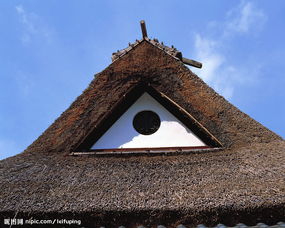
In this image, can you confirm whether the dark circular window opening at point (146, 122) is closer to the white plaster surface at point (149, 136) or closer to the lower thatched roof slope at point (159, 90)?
the white plaster surface at point (149, 136)

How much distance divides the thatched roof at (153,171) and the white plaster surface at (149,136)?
0.27 meters

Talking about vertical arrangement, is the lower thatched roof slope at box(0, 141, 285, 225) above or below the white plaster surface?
below

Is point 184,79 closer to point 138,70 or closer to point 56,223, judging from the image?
point 138,70

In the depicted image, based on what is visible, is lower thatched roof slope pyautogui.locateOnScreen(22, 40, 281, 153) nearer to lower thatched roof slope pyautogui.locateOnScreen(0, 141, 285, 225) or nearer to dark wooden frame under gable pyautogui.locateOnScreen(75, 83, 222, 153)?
dark wooden frame under gable pyautogui.locateOnScreen(75, 83, 222, 153)

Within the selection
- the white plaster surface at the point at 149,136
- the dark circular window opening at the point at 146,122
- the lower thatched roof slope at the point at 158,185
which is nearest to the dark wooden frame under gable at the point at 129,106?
the white plaster surface at the point at 149,136

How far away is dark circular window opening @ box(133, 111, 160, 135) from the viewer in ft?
17.7

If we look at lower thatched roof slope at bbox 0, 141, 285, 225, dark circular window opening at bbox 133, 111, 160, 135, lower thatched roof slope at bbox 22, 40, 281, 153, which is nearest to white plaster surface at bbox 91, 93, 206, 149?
dark circular window opening at bbox 133, 111, 160, 135

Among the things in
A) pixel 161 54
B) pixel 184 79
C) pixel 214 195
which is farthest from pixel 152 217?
pixel 161 54

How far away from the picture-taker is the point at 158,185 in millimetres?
3768

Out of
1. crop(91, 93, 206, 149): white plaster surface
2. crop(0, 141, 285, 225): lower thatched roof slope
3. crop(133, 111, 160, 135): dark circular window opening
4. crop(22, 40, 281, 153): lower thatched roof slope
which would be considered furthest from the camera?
crop(133, 111, 160, 135): dark circular window opening

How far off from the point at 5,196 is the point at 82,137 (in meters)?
1.66

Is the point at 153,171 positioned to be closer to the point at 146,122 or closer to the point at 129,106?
the point at 146,122

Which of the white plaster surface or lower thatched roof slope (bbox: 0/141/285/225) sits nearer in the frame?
lower thatched roof slope (bbox: 0/141/285/225)

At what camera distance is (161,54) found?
6352 mm
